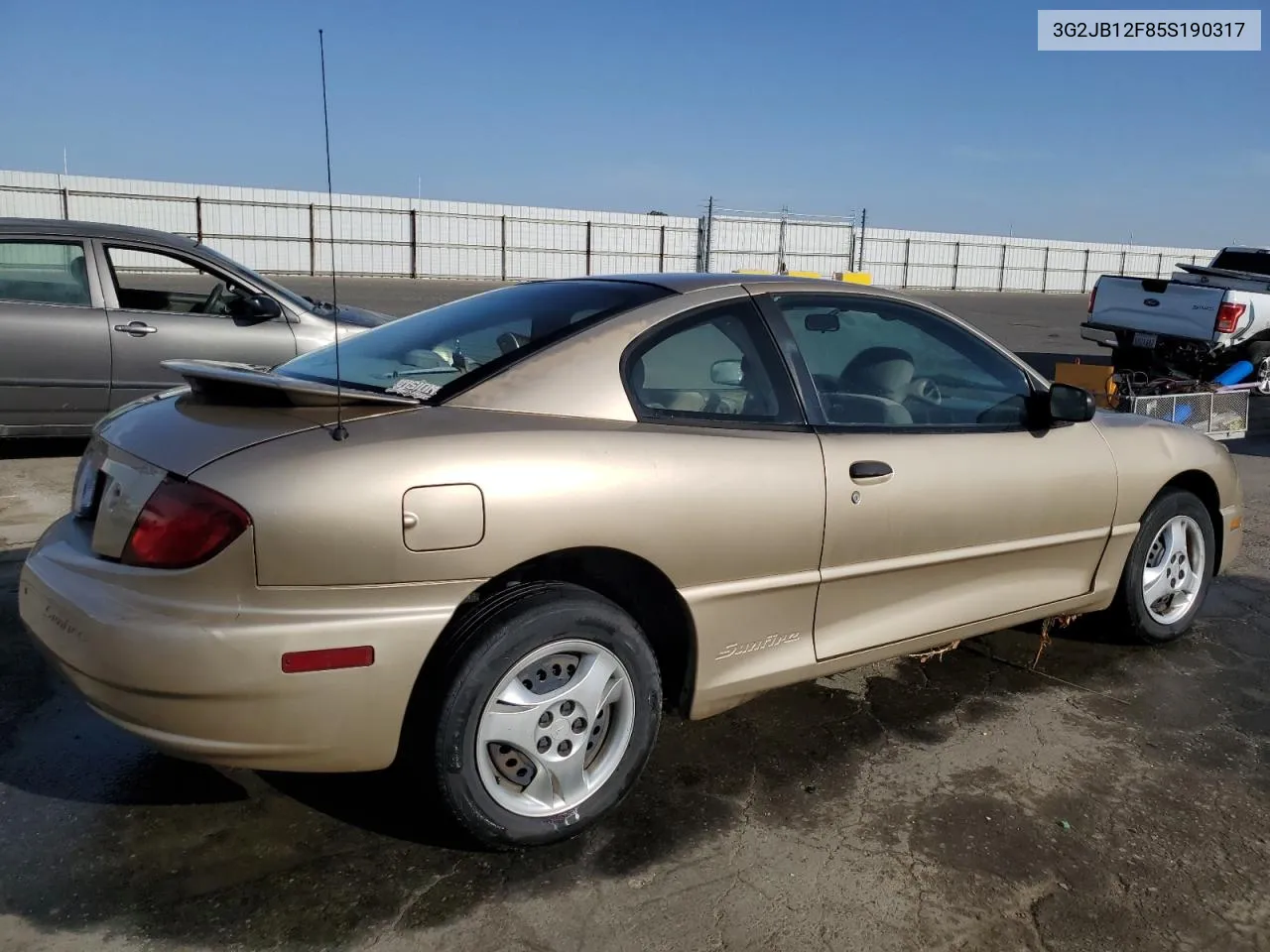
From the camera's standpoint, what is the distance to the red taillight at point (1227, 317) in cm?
1120

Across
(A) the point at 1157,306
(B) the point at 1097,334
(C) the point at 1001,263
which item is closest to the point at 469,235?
(B) the point at 1097,334

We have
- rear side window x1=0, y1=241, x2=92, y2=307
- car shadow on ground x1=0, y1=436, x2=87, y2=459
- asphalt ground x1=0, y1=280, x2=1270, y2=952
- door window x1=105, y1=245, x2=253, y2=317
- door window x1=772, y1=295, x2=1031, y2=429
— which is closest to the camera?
asphalt ground x1=0, y1=280, x2=1270, y2=952

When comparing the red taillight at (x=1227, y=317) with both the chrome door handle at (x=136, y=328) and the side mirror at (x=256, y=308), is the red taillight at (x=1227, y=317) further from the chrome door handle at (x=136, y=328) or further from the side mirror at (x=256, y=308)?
the chrome door handle at (x=136, y=328)

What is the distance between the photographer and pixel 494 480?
2496 mm

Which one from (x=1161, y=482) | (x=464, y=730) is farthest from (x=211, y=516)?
(x=1161, y=482)

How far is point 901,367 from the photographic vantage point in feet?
12.1

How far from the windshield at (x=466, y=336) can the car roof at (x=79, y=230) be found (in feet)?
14.4

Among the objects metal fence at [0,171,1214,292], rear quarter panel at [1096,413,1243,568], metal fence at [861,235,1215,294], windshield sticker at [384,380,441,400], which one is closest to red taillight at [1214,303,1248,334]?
rear quarter panel at [1096,413,1243,568]

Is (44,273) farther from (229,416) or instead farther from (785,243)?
(785,243)

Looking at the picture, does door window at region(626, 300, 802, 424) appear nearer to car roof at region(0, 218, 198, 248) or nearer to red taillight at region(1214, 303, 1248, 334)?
car roof at region(0, 218, 198, 248)

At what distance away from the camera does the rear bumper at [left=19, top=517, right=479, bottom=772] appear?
2.31 metres

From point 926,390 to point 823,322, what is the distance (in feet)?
1.56

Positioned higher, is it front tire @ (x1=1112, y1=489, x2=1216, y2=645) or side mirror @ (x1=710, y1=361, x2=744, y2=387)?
side mirror @ (x1=710, y1=361, x2=744, y2=387)

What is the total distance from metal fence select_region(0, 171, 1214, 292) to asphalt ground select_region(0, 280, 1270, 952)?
23.4 meters
